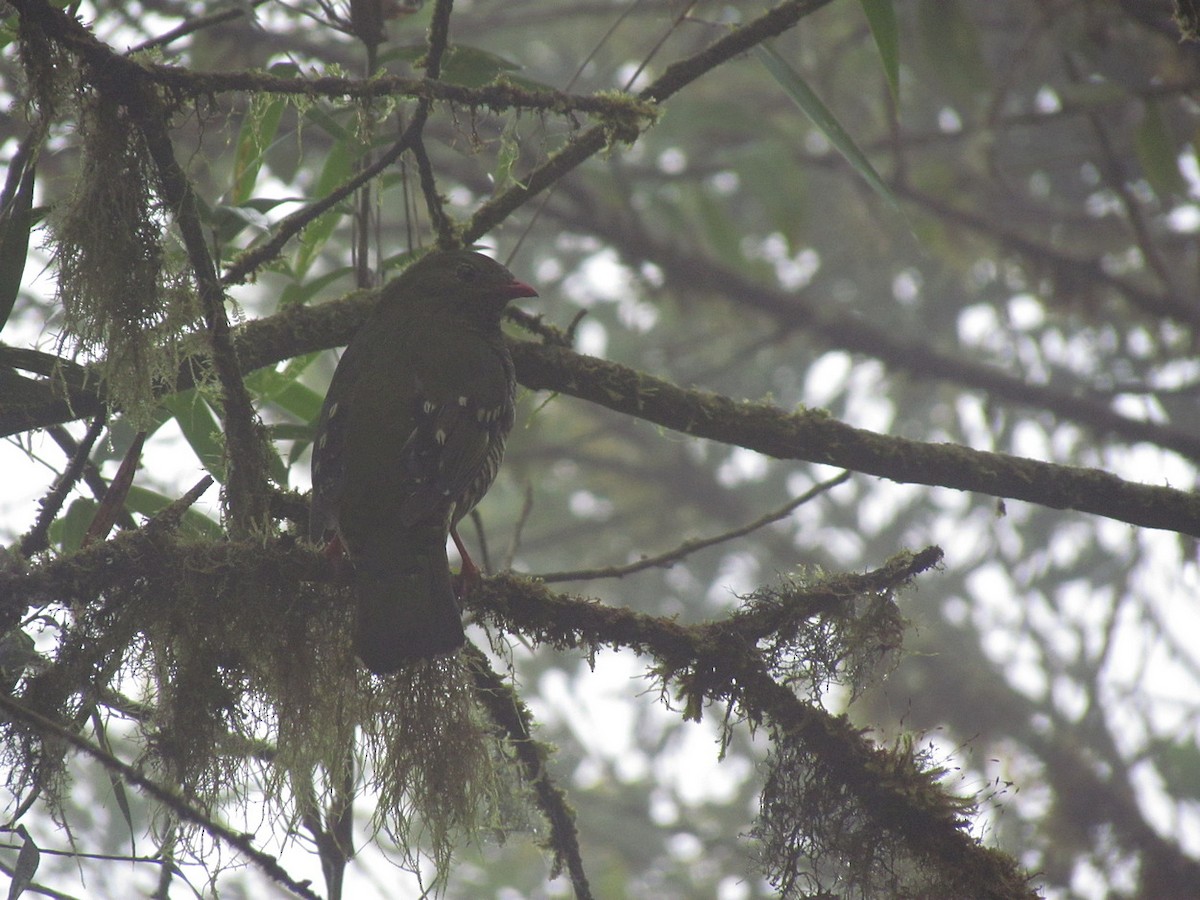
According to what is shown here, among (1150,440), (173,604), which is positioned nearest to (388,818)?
(173,604)

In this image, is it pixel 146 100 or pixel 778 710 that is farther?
pixel 778 710

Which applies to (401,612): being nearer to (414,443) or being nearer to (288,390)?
(414,443)

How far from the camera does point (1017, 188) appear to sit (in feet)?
43.6

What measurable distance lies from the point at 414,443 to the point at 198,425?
66 cm

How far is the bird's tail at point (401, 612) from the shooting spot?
2736mm

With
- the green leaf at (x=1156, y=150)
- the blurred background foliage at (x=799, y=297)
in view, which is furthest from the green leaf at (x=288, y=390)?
the green leaf at (x=1156, y=150)

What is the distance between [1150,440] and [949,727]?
5.69m

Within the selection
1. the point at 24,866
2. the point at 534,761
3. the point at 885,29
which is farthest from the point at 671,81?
the point at 24,866

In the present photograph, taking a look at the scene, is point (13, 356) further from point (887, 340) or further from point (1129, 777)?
point (1129, 777)

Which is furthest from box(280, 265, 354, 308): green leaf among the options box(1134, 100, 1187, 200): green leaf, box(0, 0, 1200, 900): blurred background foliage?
box(1134, 100, 1187, 200): green leaf

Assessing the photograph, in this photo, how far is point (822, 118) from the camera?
3328 millimetres

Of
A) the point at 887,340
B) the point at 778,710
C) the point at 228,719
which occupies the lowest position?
the point at 778,710

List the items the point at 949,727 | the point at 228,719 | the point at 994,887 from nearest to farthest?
the point at 994,887, the point at 228,719, the point at 949,727

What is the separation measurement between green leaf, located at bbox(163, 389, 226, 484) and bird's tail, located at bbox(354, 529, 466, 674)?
68 centimetres
